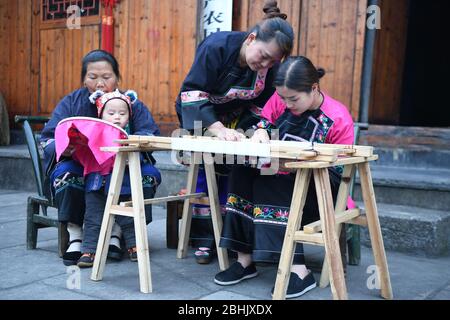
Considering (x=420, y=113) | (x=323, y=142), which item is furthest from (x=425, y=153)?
(x=420, y=113)

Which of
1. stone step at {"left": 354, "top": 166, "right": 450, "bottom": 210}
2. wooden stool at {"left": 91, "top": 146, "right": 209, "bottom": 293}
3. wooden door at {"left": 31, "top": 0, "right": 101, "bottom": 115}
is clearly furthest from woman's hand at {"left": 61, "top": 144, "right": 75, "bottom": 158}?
wooden door at {"left": 31, "top": 0, "right": 101, "bottom": 115}

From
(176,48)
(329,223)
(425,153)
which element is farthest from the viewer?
(176,48)

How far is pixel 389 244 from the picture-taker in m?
3.39

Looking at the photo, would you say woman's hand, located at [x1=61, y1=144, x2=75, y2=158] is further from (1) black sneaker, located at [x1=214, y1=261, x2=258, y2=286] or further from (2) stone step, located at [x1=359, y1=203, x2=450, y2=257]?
(2) stone step, located at [x1=359, y1=203, x2=450, y2=257]

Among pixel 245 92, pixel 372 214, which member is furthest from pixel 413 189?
pixel 245 92

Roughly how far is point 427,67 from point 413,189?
206 inches

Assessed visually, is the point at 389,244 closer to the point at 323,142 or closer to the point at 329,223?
the point at 323,142

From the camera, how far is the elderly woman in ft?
9.34

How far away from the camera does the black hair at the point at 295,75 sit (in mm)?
2309

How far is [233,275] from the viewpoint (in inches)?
100.0

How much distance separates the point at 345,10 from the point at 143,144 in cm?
305

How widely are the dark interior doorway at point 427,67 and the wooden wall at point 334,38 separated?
9.75 ft

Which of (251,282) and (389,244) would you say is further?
(389,244)

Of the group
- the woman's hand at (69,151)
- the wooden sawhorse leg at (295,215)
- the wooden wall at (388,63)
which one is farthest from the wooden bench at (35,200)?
the wooden wall at (388,63)
